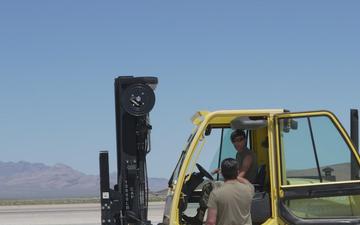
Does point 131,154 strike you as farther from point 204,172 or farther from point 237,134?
point 237,134

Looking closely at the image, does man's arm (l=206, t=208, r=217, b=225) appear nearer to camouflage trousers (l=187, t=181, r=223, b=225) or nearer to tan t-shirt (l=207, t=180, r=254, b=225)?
tan t-shirt (l=207, t=180, r=254, b=225)

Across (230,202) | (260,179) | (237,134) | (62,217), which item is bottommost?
(62,217)

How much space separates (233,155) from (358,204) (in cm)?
179

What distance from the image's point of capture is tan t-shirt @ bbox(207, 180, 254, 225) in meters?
6.26

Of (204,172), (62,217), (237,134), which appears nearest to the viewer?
(237,134)

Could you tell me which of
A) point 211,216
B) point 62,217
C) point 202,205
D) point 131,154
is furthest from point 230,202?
point 62,217

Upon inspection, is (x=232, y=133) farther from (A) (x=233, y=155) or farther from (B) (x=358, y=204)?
(B) (x=358, y=204)

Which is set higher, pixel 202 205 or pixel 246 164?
pixel 246 164

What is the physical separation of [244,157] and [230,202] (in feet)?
3.22

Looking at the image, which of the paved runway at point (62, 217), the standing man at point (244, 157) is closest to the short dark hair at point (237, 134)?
the standing man at point (244, 157)

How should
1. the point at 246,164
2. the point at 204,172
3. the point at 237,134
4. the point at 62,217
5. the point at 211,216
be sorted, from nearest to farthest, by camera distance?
the point at 211,216, the point at 246,164, the point at 237,134, the point at 204,172, the point at 62,217

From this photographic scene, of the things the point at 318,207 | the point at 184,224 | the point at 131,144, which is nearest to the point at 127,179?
the point at 131,144

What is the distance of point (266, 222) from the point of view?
6.76 metres

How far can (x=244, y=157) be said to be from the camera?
23.5ft
